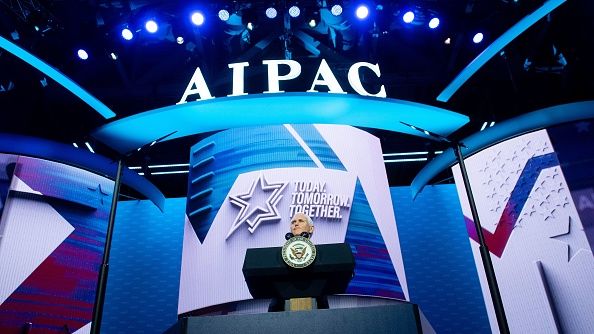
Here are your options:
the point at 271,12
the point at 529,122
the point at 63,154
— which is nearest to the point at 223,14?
the point at 271,12

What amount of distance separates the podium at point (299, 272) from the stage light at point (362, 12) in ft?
18.1

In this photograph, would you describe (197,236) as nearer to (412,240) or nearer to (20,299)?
(20,299)

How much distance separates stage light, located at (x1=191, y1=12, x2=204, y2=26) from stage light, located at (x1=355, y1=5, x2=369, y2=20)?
2367mm

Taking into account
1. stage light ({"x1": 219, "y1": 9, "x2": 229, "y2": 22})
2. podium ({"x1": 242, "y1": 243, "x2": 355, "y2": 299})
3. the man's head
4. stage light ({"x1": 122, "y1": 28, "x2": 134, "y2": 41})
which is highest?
stage light ({"x1": 219, "y1": 9, "x2": 229, "y2": 22})

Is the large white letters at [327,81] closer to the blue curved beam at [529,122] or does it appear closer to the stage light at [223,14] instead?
the stage light at [223,14]

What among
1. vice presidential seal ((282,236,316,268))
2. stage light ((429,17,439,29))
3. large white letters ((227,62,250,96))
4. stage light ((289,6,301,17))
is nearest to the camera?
vice presidential seal ((282,236,316,268))

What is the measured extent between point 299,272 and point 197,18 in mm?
5754

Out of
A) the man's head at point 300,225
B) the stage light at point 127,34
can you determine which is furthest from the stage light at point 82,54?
the man's head at point 300,225

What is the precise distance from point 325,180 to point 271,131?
Result: 3.30 feet

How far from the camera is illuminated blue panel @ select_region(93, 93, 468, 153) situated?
471 cm

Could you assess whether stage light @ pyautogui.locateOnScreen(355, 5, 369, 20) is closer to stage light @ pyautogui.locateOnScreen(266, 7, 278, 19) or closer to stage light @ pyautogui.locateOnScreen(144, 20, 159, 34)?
stage light @ pyautogui.locateOnScreen(266, 7, 278, 19)

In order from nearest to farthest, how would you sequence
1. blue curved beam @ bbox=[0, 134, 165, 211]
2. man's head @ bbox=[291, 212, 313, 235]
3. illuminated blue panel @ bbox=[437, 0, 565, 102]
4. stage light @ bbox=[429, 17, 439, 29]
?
man's head @ bbox=[291, 212, 313, 235] < illuminated blue panel @ bbox=[437, 0, 565, 102] < blue curved beam @ bbox=[0, 134, 165, 211] < stage light @ bbox=[429, 17, 439, 29]

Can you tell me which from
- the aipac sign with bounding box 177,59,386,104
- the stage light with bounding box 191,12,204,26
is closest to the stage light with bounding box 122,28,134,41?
the stage light with bounding box 191,12,204,26

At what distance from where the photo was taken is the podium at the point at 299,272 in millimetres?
1667
